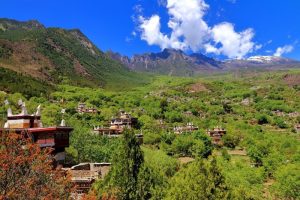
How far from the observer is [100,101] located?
6058 inches

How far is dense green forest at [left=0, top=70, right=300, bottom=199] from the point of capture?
78.3ft

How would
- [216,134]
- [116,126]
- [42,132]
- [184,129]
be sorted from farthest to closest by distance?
[184,129] → [216,134] → [116,126] → [42,132]

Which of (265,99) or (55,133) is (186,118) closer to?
(265,99)

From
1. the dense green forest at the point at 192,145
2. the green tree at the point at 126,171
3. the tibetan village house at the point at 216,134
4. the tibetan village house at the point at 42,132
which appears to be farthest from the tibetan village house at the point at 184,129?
the green tree at the point at 126,171

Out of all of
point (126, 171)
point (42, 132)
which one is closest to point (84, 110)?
point (42, 132)

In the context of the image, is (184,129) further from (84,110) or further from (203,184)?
(203,184)

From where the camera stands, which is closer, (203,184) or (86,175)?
(203,184)

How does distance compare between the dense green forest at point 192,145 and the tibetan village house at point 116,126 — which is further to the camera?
the tibetan village house at point 116,126

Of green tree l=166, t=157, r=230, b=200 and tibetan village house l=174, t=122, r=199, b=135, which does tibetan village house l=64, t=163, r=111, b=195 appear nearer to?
green tree l=166, t=157, r=230, b=200

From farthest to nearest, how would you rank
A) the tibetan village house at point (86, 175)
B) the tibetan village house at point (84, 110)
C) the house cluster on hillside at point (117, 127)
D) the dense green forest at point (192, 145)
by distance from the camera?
the tibetan village house at point (84, 110) < the house cluster on hillside at point (117, 127) < the tibetan village house at point (86, 175) < the dense green forest at point (192, 145)

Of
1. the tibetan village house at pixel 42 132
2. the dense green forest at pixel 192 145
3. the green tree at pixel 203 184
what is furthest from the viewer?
the tibetan village house at pixel 42 132

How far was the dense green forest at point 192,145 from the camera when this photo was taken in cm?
2388

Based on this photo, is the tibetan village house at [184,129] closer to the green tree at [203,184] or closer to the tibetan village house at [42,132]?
the tibetan village house at [42,132]

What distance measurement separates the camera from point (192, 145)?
86.1m
